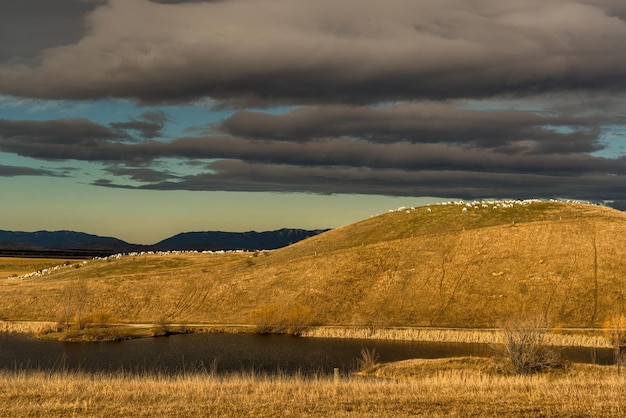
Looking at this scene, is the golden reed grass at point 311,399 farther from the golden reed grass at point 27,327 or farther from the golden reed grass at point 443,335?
the golden reed grass at point 27,327

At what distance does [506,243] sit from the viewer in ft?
398

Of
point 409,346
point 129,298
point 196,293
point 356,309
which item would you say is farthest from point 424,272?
point 129,298

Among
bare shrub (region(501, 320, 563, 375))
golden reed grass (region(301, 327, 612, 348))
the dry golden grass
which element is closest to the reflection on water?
golden reed grass (region(301, 327, 612, 348))

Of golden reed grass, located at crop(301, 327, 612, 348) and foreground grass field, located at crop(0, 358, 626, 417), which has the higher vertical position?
foreground grass field, located at crop(0, 358, 626, 417)

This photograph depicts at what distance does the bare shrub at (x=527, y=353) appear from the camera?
48.9 meters

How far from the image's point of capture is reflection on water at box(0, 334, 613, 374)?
6500 centimetres

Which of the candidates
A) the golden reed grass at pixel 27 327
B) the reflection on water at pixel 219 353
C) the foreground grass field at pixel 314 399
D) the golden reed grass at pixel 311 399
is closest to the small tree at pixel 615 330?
the reflection on water at pixel 219 353

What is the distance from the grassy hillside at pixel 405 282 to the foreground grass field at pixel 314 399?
55.9 meters

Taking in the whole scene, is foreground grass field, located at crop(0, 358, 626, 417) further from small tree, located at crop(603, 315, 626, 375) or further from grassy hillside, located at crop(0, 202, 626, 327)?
grassy hillside, located at crop(0, 202, 626, 327)

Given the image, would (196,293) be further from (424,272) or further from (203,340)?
(424,272)

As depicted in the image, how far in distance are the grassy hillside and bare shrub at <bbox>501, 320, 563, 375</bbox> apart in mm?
37508

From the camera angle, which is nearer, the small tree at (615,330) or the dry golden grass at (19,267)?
the small tree at (615,330)

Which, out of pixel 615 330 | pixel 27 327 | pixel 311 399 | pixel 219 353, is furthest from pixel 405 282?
pixel 311 399

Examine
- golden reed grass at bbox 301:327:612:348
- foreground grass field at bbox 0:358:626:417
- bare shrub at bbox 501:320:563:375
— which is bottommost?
golden reed grass at bbox 301:327:612:348
